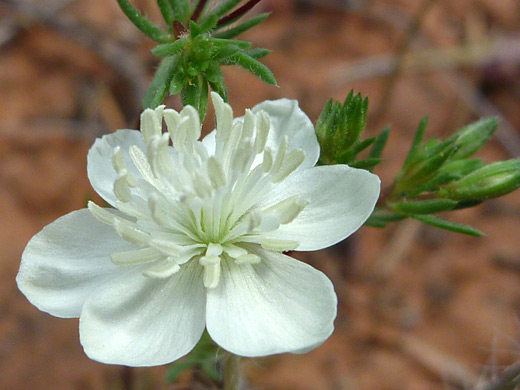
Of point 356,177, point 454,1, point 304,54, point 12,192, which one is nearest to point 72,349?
point 12,192

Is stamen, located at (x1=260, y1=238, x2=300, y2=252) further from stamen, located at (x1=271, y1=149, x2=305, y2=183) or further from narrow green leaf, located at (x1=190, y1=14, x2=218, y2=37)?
narrow green leaf, located at (x1=190, y1=14, x2=218, y2=37)

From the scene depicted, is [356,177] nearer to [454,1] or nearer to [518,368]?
[518,368]

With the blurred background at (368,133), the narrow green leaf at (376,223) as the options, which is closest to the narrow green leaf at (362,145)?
the narrow green leaf at (376,223)

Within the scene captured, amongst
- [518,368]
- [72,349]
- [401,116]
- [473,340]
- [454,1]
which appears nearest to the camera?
[518,368]

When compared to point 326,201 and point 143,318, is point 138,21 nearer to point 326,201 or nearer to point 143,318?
point 326,201

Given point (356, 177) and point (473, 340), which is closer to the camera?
point (356, 177)
